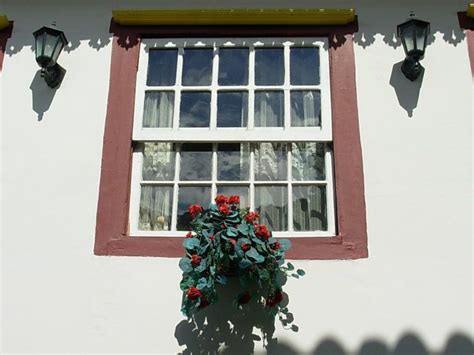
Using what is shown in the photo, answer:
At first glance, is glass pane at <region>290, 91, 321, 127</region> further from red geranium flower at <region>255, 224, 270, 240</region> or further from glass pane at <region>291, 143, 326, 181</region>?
red geranium flower at <region>255, 224, 270, 240</region>

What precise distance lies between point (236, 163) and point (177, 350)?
1282mm

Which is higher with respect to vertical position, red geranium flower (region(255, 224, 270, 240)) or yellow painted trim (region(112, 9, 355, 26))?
yellow painted trim (region(112, 9, 355, 26))

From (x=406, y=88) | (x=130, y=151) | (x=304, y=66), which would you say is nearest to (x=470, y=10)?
(x=406, y=88)

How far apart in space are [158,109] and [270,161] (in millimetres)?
876

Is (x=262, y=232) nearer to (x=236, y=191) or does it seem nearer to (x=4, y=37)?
(x=236, y=191)

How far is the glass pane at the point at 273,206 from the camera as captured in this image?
372cm

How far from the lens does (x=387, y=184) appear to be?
12.1ft

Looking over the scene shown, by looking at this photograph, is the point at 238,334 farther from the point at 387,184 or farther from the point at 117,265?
the point at 387,184

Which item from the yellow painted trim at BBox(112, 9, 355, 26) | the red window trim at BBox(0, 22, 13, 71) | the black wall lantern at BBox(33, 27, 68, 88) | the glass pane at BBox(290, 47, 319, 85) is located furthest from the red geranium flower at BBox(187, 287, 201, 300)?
the red window trim at BBox(0, 22, 13, 71)

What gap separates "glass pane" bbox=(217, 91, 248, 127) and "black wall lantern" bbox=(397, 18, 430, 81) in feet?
3.74

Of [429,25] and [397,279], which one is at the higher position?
[429,25]

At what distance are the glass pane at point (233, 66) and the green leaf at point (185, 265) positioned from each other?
1405 mm

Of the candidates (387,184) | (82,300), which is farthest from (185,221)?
(387,184)

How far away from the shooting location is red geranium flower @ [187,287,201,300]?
3156 millimetres
